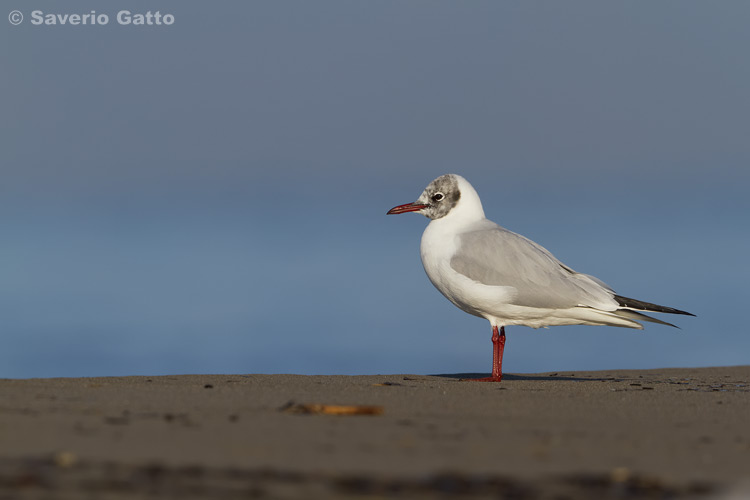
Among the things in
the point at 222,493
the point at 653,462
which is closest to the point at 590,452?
the point at 653,462

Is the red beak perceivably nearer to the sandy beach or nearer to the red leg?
the red leg

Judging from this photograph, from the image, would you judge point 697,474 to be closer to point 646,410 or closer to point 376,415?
point 376,415

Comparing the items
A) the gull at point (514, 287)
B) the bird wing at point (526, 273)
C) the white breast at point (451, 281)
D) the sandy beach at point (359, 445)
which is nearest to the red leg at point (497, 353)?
the gull at point (514, 287)

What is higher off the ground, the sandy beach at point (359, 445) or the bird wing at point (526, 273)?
the bird wing at point (526, 273)

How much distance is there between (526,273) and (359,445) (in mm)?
5004

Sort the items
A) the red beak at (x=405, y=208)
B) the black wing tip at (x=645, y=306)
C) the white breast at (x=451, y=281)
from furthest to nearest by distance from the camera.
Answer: the red beak at (x=405, y=208) → the white breast at (x=451, y=281) → the black wing tip at (x=645, y=306)

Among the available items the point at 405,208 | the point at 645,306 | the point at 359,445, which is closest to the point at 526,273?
the point at 645,306

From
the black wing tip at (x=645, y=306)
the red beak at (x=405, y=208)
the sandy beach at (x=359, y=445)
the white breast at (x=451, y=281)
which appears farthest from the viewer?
the red beak at (x=405, y=208)

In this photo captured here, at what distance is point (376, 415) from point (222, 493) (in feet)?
5.90

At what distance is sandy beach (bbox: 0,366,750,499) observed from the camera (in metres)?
2.74

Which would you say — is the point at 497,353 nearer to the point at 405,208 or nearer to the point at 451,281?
the point at 451,281

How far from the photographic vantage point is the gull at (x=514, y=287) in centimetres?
811

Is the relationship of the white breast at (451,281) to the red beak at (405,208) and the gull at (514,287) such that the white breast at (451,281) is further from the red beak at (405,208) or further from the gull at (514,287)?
the red beak at (405,208)

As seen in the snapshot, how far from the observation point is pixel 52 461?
2959 mm
